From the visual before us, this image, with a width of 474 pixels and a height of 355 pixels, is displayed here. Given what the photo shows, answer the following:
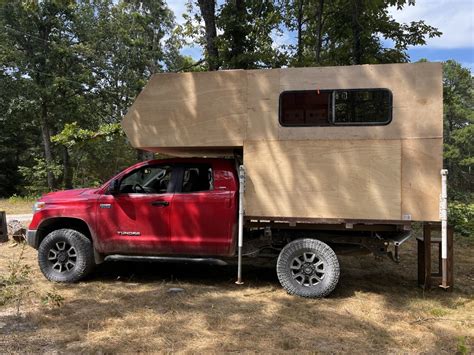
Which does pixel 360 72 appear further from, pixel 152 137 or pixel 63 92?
pixel 63 92

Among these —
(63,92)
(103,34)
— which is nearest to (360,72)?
(63,92)

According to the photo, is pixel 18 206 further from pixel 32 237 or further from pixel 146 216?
pixel 146 216

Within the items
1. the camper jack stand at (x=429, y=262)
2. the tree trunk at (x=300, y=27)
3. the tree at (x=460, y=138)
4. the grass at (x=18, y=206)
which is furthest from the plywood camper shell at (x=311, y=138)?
the tree at (x=460, y=138)

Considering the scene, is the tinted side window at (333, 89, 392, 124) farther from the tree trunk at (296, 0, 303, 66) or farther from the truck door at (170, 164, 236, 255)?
the tree trunk at (296, 0, 303, 66)

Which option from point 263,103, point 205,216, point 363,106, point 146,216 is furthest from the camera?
point 146,216

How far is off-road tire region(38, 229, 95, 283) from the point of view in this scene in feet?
21.8

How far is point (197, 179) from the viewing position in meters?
6.56

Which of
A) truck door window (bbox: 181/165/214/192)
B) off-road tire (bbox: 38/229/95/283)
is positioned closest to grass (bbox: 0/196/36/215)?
off-road tire (bbox: 38/229/95/283)

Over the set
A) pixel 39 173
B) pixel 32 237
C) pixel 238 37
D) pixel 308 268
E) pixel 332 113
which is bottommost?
pixel 308 268

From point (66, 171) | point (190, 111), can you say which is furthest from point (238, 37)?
point (66, 171)

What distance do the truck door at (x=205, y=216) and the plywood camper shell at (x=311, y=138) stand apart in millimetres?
347

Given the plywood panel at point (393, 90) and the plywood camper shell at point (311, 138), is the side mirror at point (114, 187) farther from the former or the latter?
the plywood panel at point (393, 90)

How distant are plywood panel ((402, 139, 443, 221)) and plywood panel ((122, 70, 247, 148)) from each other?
224 centimetres

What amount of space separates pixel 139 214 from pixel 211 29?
745 cm
